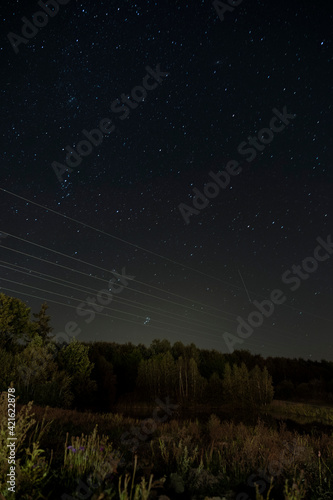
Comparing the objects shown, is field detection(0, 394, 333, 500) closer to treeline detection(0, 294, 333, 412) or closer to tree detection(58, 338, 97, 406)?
treeline detection(0, 294, 333, 412)

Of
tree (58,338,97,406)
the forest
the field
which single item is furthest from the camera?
tree (58,338,97,406)

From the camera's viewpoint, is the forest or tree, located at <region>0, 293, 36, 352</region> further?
tree, located at <region>0, 293, 36, 352</region>

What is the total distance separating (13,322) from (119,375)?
65.4 ft

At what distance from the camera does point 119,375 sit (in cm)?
5597

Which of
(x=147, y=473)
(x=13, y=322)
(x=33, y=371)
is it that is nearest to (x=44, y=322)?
(x=13, y=322)

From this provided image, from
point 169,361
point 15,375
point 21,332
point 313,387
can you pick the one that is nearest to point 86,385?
point 15,375

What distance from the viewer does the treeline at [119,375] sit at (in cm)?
2694

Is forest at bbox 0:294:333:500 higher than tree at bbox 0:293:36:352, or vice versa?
tree at bbox 0:293:36:352

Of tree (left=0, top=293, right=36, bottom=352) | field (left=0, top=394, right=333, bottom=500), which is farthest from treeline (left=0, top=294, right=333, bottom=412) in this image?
field (left=0, top=394, right=333, bottom=500)

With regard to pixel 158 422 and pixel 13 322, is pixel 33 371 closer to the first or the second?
pixel 158 422

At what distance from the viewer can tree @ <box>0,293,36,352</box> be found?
145ft

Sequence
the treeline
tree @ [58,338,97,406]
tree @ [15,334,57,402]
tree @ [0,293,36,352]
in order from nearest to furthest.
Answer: tree @ [15,334,57,402] → the treeline → tree @ [58,338,97,406] → tree @ [0,293,36,352]

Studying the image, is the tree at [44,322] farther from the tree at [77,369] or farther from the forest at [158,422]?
the tree at [77,369]

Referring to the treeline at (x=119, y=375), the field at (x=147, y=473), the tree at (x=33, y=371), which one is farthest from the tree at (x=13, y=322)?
the field at (x=147, y=473)
